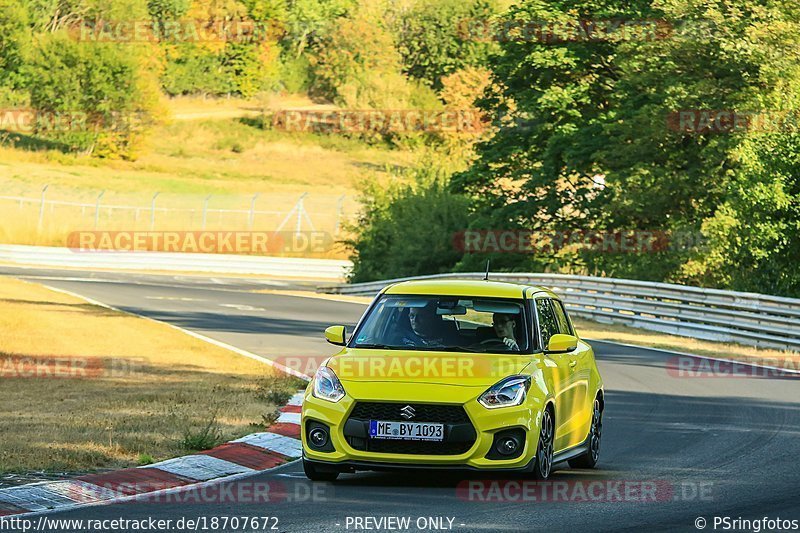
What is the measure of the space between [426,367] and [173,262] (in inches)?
2014

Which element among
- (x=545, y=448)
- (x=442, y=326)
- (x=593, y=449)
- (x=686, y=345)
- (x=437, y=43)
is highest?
(x=437, y=43)

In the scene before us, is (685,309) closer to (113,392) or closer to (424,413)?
(113,392)

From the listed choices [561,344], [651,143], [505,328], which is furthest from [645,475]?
[651,143]

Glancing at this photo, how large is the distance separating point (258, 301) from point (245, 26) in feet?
340

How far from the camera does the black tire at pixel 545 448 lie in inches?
401

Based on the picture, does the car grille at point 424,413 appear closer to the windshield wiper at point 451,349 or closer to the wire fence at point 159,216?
the windshield wiper at point 451,349

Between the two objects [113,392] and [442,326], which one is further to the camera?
[113,392]

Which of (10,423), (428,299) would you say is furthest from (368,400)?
(10,423)

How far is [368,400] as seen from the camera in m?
9.94

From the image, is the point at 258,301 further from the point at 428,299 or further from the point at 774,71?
the point at 428,299

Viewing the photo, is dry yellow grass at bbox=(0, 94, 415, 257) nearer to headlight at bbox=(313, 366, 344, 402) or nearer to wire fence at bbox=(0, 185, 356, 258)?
wire fence at bbox=(0, 185, 356, 258)

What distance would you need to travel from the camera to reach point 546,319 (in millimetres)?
11570

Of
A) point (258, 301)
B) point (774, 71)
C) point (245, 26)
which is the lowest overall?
point (258, 301)

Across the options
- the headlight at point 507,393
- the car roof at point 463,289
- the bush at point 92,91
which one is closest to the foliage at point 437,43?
the bush at point 92,91
